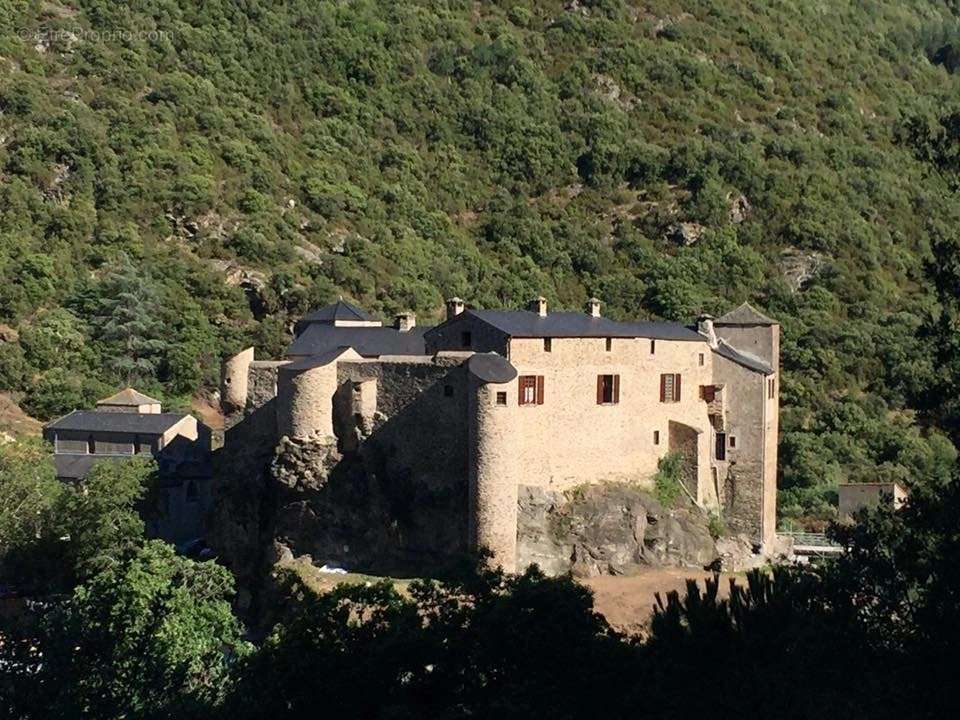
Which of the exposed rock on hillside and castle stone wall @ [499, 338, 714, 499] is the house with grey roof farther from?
the exposed rock on hillside

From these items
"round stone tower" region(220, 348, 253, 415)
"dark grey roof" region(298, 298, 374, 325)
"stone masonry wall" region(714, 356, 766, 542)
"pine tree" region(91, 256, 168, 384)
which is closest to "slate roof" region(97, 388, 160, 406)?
"dark grey roof" region(298, 298, 374, 325)

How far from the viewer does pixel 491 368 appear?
37.9 meters

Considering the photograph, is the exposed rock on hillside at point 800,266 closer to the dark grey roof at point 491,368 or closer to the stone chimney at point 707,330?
the stone chimney at point 707,330

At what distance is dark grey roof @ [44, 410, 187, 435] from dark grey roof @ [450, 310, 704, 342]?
49.1 feet

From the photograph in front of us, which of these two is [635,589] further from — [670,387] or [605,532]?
[670,387]

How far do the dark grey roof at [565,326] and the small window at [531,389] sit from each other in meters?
1.26

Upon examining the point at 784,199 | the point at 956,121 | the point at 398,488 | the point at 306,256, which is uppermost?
the point at 784,199

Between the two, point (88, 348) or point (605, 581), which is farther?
point (88, 348)

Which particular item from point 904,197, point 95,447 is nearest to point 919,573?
point 95,447

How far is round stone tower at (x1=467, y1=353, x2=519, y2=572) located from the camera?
37.6 meters

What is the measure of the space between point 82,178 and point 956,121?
62898mm

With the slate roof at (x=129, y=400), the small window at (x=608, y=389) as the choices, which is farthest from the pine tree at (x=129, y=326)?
the small window at (x=608, y=389)

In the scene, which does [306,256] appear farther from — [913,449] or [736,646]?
[736,646]

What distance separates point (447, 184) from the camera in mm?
95875
